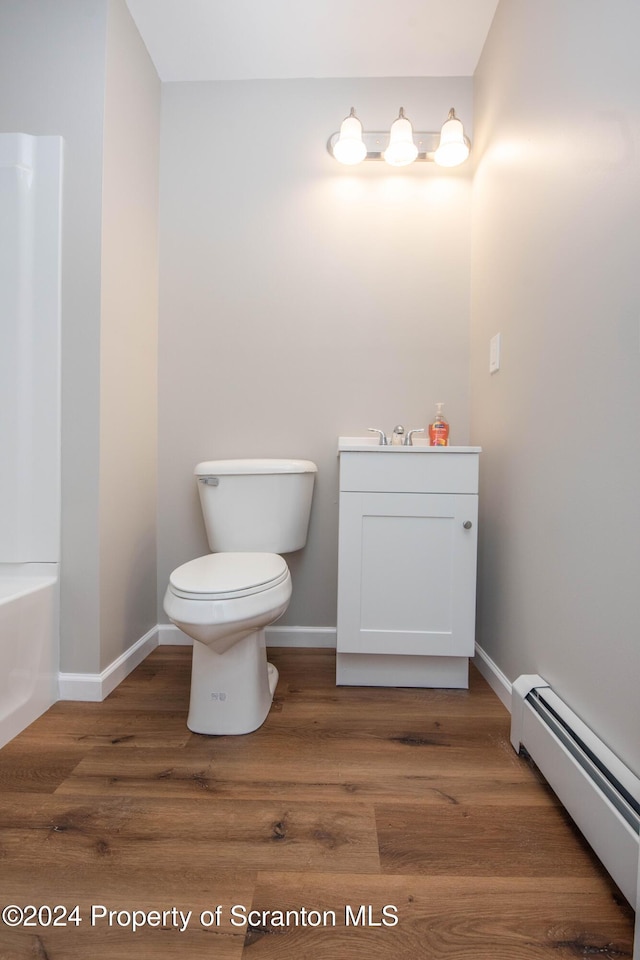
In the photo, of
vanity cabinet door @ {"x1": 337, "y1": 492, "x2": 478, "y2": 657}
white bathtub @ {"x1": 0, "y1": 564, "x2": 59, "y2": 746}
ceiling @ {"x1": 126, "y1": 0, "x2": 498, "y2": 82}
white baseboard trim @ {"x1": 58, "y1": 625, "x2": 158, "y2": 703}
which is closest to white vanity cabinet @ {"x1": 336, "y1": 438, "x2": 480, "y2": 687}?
vanity cabinet door @ {"x1": 337, "y1": 492, "x2": 478, "y2": 657}

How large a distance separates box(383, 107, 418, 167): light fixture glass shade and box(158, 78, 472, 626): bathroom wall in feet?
0.31

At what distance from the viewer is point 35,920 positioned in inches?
29.0

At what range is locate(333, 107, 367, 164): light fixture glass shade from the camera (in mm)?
1692

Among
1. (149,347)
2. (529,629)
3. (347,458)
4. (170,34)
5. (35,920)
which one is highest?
(170,34)

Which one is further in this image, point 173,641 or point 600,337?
point 173,641

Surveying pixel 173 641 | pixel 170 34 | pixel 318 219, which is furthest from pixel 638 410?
pixel 170 34

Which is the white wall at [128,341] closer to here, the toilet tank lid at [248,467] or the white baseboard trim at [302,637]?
the toilet tank lid at [248,467]

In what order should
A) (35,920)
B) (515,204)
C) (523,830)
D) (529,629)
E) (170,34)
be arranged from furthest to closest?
(170,34)
(515,204)
(529,629)
(523,830)
(35,920)

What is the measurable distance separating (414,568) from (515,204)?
3.72 ft

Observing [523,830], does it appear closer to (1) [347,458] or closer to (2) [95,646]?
(1) [347,458]

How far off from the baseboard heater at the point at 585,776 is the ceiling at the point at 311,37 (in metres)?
2.11

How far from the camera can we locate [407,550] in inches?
58.2

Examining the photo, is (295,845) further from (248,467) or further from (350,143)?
(350,143)

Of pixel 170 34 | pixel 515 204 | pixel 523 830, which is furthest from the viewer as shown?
pixel 170 34
